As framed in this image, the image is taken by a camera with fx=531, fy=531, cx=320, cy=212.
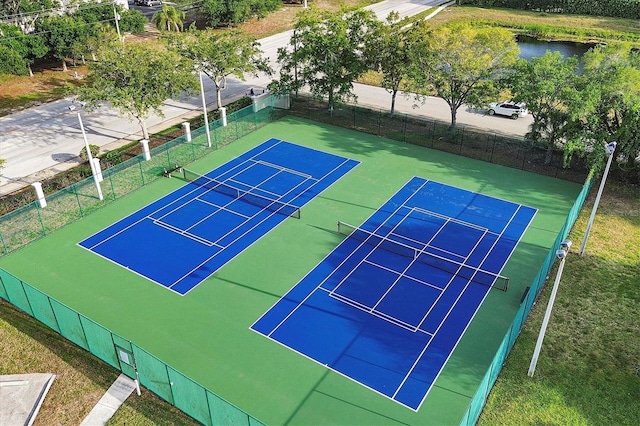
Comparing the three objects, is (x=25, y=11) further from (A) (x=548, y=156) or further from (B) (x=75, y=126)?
(A) (x=548, y=156)

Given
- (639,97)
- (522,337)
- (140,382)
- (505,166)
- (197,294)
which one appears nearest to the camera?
(140,382)

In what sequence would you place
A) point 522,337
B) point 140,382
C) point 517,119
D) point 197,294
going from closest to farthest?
point 140,382 → point 522,337 → point 197,294 → point 517,119

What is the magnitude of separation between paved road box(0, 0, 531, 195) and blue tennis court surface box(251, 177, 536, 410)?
14.0m

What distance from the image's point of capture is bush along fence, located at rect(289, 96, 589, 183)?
32.5 m

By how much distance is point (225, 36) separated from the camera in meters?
35.9

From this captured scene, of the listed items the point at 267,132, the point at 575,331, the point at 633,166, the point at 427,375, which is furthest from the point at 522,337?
the point at 267,132

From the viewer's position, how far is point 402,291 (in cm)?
2244

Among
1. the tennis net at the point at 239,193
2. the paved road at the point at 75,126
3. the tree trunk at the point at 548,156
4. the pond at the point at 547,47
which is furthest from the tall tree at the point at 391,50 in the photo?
the pond at the point at 547,47

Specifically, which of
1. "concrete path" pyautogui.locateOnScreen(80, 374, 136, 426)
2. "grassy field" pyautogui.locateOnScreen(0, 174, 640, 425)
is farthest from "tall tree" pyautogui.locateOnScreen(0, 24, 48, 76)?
"concrete path" pyautogui.locateOnScreen(80, 374, 136, 426)

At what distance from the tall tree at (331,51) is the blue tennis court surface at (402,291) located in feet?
38.0

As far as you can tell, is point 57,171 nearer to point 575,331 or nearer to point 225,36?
point 225,36

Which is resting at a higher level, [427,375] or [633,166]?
[633,166]

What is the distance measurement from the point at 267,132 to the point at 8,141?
17.5 meters

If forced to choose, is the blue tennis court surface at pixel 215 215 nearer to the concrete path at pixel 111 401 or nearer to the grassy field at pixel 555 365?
the concrete path at pixel 111 401
